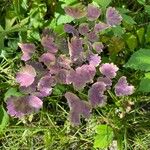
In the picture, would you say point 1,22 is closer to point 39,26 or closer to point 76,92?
point 39,26

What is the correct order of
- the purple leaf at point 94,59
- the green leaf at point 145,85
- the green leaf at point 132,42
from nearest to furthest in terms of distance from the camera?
the green leaf at point 145,85, the purple leaf at point 94,59, the green leaf at point 132,42

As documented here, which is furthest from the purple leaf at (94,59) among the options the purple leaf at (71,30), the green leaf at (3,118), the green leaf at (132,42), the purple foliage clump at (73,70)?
the green leaf at (3,118)

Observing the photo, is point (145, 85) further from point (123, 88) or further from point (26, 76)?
point (26, 76)

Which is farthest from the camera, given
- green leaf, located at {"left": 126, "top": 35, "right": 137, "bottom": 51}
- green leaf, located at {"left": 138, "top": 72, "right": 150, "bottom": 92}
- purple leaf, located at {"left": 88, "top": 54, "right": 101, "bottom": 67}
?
green leaf, located at {"left": 126, "top": 35, "right": 137, "bottom": 51}

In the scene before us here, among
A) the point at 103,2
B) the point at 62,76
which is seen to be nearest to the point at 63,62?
the point at 62,76

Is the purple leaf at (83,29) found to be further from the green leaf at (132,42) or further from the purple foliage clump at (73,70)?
the green leaf at (132,42)

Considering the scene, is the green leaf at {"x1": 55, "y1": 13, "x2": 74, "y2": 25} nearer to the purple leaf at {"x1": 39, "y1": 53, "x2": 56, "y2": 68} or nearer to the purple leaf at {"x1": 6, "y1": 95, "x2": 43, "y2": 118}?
the purple leaf at {"x1": 39, "y1": 53, "x2": 56, "y2": 68}

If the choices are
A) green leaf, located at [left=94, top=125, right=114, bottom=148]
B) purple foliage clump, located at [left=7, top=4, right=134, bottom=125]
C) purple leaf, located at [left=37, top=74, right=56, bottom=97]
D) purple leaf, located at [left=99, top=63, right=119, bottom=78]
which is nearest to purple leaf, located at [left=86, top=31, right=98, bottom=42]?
purple foliage clump, located at [left=7, top=4, right=134, bottom=125]
